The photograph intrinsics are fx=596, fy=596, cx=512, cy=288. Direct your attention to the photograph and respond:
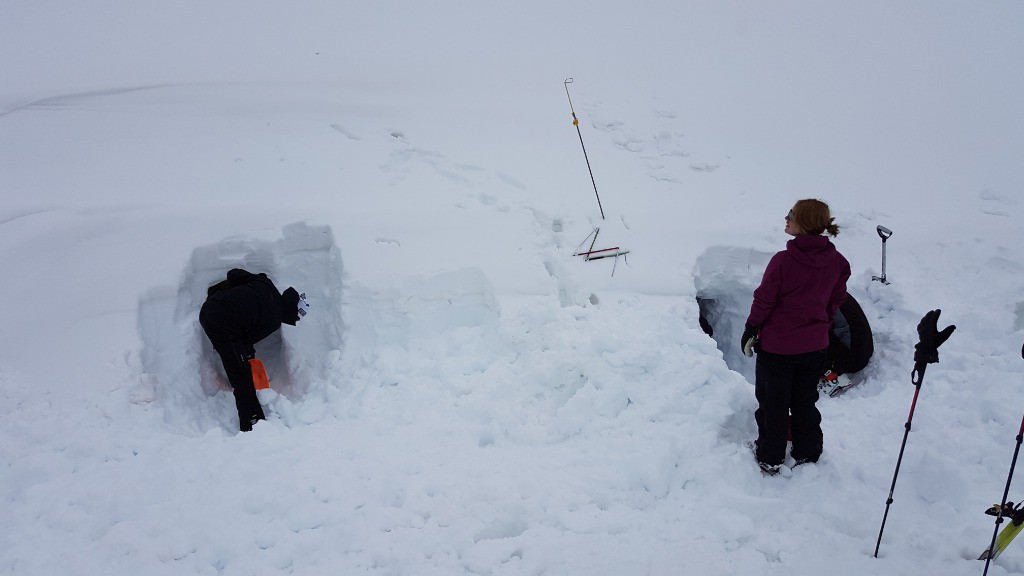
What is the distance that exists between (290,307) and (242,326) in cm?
47

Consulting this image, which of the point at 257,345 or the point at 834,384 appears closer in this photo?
the point at 834,384

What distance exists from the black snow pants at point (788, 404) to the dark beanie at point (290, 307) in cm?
419

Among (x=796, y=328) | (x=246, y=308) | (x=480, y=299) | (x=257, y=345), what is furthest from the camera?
(x=257, y=345)

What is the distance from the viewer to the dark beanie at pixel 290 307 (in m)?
5.71

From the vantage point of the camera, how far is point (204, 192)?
671 centimetres

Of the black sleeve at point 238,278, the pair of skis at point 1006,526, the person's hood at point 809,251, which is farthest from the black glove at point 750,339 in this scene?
the black sleeve at point 238,278

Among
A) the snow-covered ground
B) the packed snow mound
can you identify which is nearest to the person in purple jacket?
the snow-covered ground

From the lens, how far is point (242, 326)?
18.0 feet

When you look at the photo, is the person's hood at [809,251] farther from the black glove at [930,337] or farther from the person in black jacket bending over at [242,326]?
the person in black jacket bending over at [242,326]

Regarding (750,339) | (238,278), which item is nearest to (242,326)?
(238,278)

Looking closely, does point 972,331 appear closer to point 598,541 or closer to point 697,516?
point 697,516

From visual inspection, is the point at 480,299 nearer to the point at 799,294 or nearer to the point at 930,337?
the point at 799,294

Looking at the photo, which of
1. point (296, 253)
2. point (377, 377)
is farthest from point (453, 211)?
point (377, 377)

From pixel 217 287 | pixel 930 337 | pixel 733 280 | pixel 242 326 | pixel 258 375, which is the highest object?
pixel 930 337
